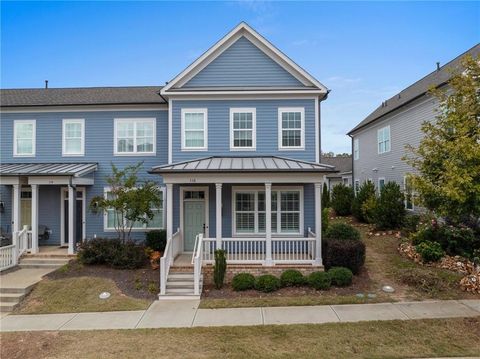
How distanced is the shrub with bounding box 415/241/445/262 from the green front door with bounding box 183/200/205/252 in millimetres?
8690

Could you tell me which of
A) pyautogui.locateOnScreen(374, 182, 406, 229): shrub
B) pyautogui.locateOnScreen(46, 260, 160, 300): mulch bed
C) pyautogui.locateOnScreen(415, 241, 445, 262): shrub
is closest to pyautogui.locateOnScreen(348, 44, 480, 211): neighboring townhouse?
pyautogui.locateOnScreen(374, 182, 406, 229): shrub

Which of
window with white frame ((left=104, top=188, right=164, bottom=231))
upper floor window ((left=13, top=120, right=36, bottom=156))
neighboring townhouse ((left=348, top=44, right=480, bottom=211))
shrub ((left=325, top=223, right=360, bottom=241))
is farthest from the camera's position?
neighboring townhouse ((left=348, top=44, right=480, bottom=211))

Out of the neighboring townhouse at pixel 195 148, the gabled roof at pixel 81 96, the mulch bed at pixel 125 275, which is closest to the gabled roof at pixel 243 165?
the neighboring townhouse at pixel 195 148

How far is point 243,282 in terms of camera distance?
10.1 meters

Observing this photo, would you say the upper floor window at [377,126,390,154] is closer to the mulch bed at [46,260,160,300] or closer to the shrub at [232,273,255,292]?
the shrub at [232,273,255,292]

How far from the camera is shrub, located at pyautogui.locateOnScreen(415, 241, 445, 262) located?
451 inches

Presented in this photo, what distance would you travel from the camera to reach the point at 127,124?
48.6 feet

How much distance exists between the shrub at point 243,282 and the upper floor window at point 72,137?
33.0 ft

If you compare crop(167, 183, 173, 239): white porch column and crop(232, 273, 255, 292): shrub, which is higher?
crop(167, 183, 173, 239): white porch column

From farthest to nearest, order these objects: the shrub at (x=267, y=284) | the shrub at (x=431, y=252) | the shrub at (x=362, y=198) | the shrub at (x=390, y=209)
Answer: the shrub at (x=362, y=198)
the shrub at (x=390, y=209)
the shrub at (x=431, y=252)
the shrub at (x=267, y=284)

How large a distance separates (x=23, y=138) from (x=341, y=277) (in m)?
15.7

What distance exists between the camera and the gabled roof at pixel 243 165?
36.5ft

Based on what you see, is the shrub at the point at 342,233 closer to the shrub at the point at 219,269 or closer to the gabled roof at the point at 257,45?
the shrub at the point at 219,269

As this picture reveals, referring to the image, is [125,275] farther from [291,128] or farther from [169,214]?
[291,128]
